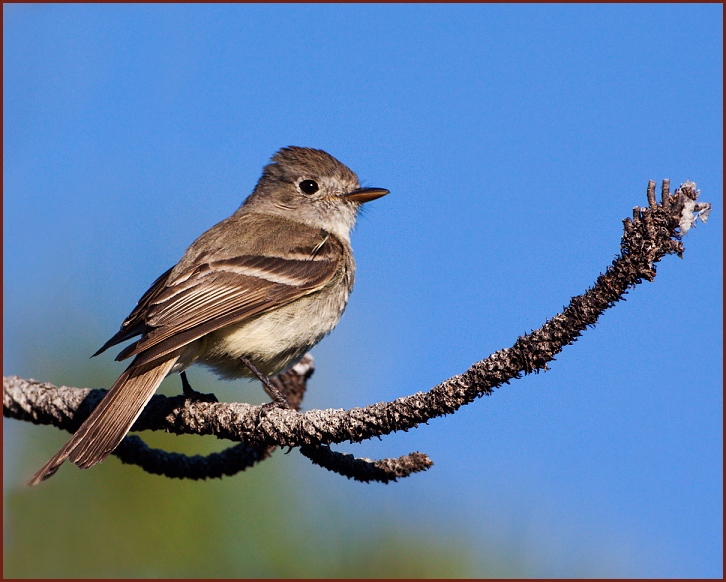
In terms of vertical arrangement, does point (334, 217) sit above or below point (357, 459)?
above

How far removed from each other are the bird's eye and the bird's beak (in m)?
0.34

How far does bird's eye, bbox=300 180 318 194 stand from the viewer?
7.23 metres

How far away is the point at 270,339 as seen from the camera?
5.63 metres

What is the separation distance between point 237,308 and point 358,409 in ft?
5.74

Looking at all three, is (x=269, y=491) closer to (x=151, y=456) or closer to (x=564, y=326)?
(x=151, y=456)

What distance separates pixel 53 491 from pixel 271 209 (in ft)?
9.91

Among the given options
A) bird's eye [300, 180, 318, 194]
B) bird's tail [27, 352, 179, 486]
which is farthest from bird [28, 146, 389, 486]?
bird's eye [300, 180, 318, 194]

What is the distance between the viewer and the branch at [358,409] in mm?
3150

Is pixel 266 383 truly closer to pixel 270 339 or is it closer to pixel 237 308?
pixel 270 339

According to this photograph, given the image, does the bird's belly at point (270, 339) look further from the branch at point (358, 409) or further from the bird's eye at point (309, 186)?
the bird's eye at point (309, 186)

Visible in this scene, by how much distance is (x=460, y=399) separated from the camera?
→ 11.9 ft

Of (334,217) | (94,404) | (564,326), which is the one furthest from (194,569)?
(564,326)

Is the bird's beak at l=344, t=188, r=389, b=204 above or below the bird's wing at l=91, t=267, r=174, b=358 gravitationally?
above

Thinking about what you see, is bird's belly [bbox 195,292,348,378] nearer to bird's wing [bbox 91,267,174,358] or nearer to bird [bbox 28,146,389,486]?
bird [bbox 28,146,389,486]
